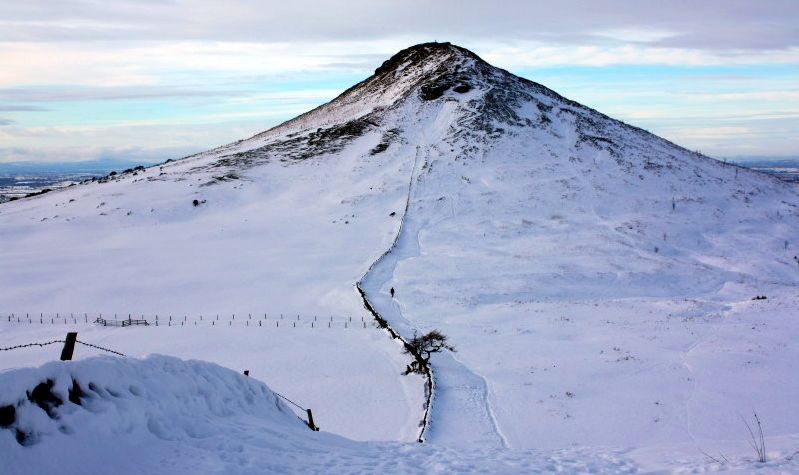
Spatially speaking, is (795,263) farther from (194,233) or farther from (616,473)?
(194,233)

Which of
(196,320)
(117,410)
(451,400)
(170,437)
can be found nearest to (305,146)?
(196,320)

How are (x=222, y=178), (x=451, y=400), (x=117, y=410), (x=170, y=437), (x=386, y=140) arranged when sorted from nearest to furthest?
(x=117, y=410) → (x=170, y=437) → (x=451, y=400) → (x=222, y=178) → (x=386, y=140)

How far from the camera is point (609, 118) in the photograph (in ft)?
299

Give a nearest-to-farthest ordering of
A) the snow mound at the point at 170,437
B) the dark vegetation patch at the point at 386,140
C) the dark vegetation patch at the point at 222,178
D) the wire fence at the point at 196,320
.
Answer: the snow mound at the point at 170,437
the wire fence at the point at 196,320
the dark vegetation patch at the point at 222,178
the dark vegetation patch at the point at 386,140

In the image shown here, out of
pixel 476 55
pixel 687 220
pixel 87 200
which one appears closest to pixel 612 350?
pixel 687 220

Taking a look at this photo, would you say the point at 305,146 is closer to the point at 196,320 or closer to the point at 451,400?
the point at 196,320

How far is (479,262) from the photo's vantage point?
46.6 m

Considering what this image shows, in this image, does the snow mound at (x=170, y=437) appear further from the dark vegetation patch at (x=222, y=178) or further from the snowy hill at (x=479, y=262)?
the dark vegetation patch at (x=222, y=178)

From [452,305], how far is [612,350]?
11768 millimetres

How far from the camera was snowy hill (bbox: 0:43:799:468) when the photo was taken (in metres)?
21.0

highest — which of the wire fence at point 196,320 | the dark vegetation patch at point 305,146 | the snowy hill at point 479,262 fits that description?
the dark vegetation patch at point 305,146

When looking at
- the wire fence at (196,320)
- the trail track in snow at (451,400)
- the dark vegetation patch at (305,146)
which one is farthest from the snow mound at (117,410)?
the dark vegetation patch at (305,146)

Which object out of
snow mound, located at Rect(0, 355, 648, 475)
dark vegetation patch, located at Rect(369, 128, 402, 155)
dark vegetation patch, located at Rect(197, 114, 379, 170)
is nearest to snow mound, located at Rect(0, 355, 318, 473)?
snow mound, located at Rect(0, 355, 648, 475)

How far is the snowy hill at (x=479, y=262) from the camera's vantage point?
21.0m
